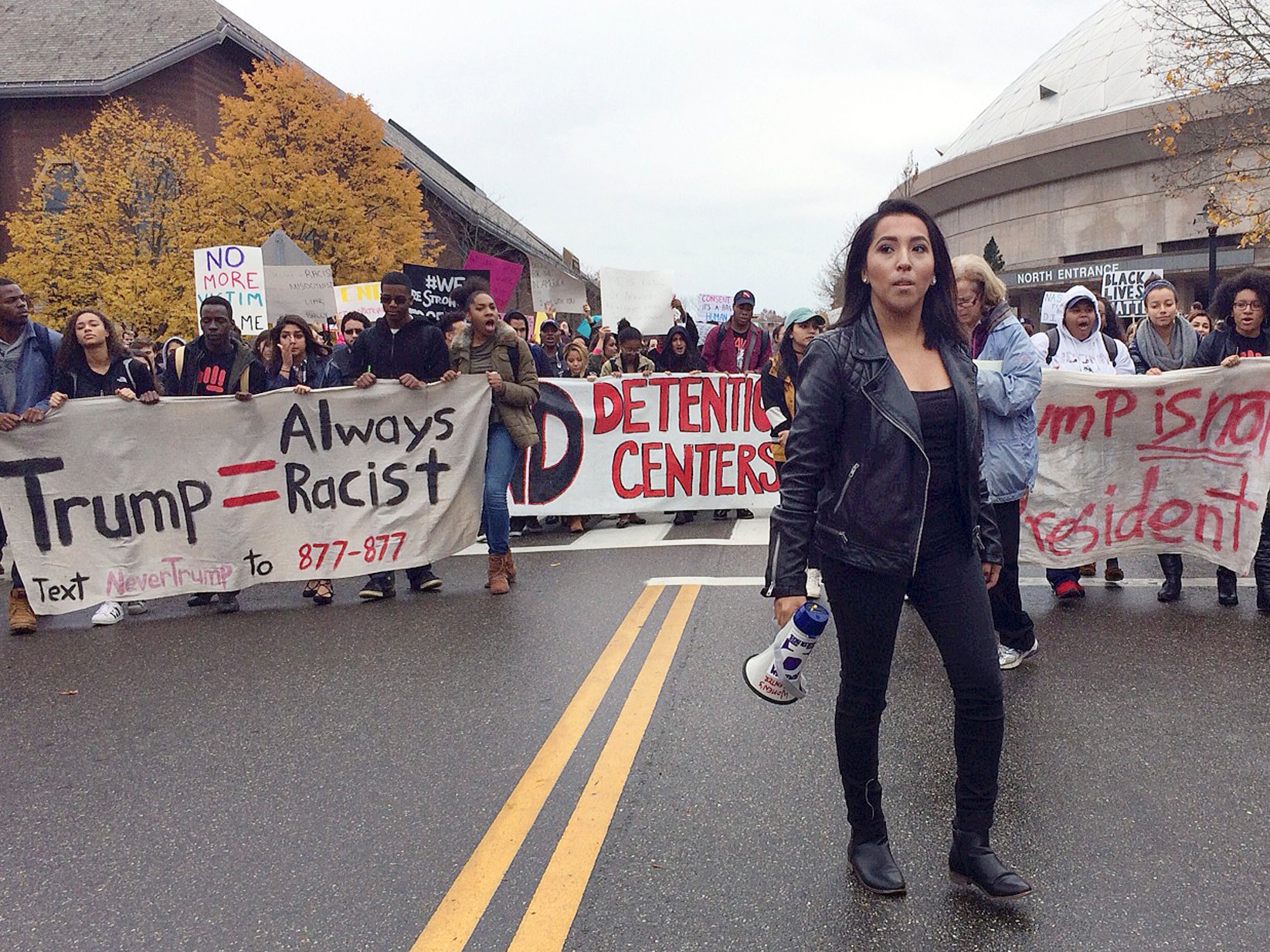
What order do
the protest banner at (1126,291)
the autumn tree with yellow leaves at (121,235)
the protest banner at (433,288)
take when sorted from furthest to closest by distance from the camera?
the autumn tree with yellow leaves at (121,235), the protest banner at (1126,291), the protest banner at (433,288)

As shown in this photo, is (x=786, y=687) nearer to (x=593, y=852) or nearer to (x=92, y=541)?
(x=593, y=852)

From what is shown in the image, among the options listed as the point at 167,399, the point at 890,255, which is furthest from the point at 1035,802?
the point at 167,399

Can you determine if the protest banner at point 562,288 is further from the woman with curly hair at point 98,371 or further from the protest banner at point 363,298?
the woman with curly hair at point 98,371

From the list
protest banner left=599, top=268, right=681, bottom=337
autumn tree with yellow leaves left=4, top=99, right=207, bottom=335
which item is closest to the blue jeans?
protest banner left=599, top=268, right=681, bottom=337

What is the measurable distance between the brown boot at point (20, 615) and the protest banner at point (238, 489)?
0.22 feet

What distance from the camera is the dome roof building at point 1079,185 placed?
51844 millimetres

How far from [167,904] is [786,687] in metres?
1.85

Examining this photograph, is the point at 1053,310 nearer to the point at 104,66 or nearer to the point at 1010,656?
the point at 1010,656

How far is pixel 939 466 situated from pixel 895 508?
20 cm

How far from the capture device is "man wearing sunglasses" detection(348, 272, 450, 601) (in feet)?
24.2

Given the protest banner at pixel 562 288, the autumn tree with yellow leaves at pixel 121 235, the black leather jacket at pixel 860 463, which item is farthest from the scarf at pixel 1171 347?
the autumn tree with yellow leaves at pixel 121 235

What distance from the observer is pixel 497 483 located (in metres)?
7.27

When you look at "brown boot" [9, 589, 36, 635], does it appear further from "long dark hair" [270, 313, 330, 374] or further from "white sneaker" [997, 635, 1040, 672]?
"white sneaker" [997, 635, 1040, 672]

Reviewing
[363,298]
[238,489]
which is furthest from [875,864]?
[363,298]
